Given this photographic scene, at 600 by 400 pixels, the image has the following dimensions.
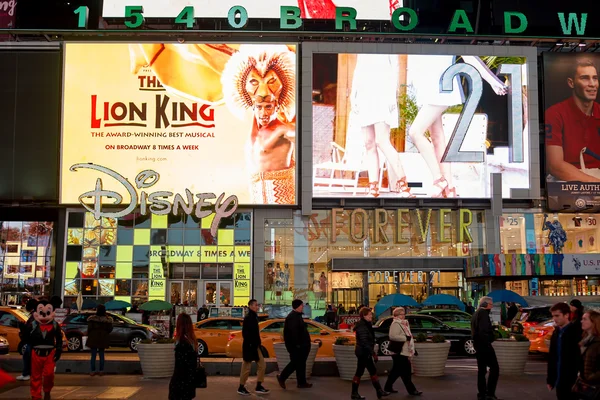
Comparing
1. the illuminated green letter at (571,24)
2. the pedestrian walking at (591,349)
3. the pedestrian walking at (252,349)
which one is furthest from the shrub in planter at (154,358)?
A: the illuminated green letter at (571,24)

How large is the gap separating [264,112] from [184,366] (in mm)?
37259

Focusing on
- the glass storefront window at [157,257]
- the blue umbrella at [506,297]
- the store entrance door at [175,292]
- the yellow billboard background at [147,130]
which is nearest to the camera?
the blue umbrella at [506,297]

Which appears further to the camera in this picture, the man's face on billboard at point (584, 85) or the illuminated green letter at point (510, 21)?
the illuminated green letter at point (510, 21)

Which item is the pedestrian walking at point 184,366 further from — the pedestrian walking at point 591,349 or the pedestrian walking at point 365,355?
the pedestrian walking at point 591,349

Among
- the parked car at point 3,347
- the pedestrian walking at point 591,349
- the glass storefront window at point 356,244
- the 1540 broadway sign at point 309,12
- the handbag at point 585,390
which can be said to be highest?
the 1540 broadway sign at point 309,12

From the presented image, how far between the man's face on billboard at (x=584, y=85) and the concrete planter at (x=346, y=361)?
37.4 metres

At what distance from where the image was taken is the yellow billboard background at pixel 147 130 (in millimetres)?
46688

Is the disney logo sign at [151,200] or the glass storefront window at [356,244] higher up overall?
the disney logo sign at [151,200]

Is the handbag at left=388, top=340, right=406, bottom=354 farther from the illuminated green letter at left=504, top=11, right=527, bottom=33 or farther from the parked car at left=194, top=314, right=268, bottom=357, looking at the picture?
the illuminated green letter at left=504, top=11, right=527, bottom=33

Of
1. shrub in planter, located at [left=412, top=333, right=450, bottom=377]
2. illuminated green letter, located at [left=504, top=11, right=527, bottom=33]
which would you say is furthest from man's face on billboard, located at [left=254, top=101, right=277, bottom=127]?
shrub in planter, located at [left=412, top=333, right=450, bottom=377]

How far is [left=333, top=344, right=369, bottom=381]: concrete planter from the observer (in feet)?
57.0

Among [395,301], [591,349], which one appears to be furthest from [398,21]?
[591,349]

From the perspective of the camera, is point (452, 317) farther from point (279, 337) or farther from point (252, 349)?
point (252, 349)

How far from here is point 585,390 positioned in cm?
905
